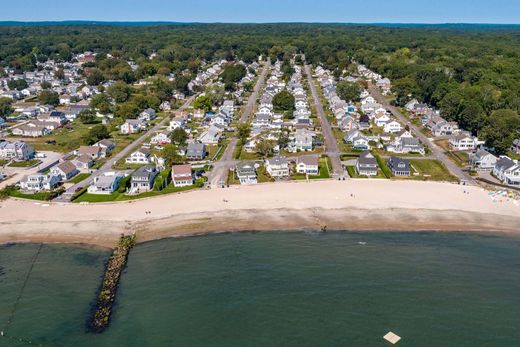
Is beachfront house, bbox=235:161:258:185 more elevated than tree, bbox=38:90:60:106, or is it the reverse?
beachfront house, bbox=235:161:258:185

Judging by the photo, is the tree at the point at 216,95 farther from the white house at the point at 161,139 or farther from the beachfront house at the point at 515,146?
the beachfront house at the point at 515,146

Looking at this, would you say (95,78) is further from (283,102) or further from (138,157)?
(138,157)

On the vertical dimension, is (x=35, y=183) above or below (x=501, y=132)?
below

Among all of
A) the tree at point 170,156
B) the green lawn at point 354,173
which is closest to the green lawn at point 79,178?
the tree at point 170,156

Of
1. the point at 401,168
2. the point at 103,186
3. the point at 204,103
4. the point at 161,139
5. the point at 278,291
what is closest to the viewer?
the point at 278,291

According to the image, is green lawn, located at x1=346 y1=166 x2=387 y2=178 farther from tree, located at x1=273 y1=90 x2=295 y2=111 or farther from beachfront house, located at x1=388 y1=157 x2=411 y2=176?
tree, located at x1=273 y1=90 x2=295 y2=111

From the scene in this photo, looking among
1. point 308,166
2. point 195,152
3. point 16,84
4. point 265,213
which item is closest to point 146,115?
point 195,152

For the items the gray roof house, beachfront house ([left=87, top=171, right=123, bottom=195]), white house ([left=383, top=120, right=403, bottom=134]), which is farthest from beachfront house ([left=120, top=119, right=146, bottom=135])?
white house ([left=383, top=120, right=403, bottom=134])
